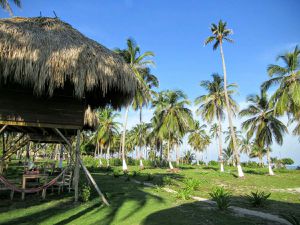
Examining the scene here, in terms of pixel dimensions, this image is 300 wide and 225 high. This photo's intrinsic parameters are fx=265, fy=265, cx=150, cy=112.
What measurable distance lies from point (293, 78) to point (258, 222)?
2060cm

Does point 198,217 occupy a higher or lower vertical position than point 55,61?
lower

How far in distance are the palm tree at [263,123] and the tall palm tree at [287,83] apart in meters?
3.54

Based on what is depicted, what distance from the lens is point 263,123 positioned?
102 ft

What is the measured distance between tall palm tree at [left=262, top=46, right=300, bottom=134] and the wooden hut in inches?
678

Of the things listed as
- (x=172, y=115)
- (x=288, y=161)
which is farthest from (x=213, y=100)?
(x=288, y=161)

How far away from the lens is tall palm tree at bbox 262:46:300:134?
911 inches

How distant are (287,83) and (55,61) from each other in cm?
2257

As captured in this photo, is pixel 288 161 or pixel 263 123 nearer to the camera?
pixel 263 123

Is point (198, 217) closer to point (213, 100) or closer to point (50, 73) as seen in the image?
point (50, 73)

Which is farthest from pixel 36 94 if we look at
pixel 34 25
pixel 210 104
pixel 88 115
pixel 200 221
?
pixel 210 104

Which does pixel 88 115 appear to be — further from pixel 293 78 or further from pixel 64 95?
pixel 293 78

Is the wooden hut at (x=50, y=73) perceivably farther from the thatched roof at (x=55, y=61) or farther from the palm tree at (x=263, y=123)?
the palm tree at (x=263, y=123)

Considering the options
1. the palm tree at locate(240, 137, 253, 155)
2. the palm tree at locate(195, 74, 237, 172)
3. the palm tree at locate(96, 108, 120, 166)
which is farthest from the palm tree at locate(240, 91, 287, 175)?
the palm tree at locate(240, 137, 253, 155)

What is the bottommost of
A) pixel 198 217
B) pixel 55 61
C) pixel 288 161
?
pixel 198 217
